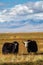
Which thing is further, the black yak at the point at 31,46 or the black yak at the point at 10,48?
the black yak at the point at 31,46

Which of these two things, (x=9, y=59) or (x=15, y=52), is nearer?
(x=9, y=59)

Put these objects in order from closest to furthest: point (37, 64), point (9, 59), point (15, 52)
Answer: point (37, 64) → point (9, 59) → point (15, 52)

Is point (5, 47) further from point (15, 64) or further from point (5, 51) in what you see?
point (15, 64)

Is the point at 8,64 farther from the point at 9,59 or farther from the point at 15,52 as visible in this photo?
the point at 15,52

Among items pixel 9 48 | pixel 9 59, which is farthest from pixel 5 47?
pixel 9 59

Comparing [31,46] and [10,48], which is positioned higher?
[31,46]

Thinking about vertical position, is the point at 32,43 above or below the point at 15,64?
above

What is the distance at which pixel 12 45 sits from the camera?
28.8 meters

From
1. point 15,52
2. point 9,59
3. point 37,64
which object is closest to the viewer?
point 37,64

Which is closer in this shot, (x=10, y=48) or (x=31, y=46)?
(x=10, y=48)

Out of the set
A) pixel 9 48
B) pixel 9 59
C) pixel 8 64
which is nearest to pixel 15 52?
pixel 9 48

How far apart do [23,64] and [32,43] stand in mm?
9735

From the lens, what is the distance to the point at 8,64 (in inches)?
791

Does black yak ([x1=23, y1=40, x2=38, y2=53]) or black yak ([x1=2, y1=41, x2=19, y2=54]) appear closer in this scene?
black yak ([x1=2, y1=41, x2=19, y2=54])
